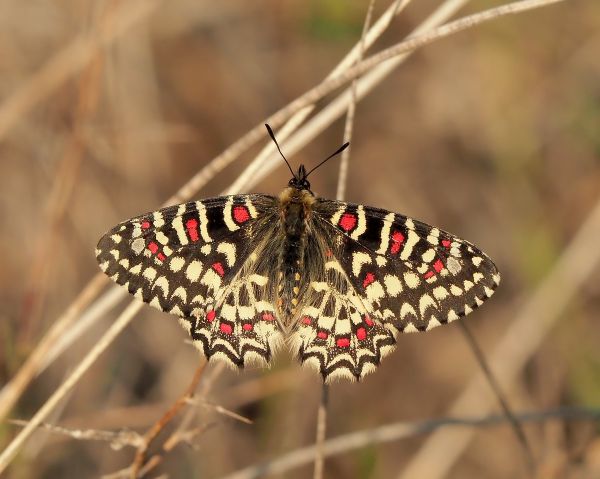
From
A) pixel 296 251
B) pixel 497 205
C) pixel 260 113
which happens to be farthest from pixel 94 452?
pixel 497 205

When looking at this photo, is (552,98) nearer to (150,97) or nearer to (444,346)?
(444,346)

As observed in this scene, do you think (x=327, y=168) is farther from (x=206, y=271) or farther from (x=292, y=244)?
(x=206, y=271)

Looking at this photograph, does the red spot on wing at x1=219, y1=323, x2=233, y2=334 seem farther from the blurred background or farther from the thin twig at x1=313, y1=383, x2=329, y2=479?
the blurred background

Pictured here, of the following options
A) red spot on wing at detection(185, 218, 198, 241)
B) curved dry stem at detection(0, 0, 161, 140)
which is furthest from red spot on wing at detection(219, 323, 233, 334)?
curved dry stem at detection(0, 0, 161, 140)

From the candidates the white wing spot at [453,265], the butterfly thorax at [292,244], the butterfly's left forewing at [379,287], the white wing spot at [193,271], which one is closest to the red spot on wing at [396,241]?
the butterfly's left forewing at [379,287]

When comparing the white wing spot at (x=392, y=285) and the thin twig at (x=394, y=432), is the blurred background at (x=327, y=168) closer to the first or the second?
the thin twig at (x=394, y=432)

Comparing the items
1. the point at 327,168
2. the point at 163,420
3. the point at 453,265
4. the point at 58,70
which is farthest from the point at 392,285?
the point at 327,168
